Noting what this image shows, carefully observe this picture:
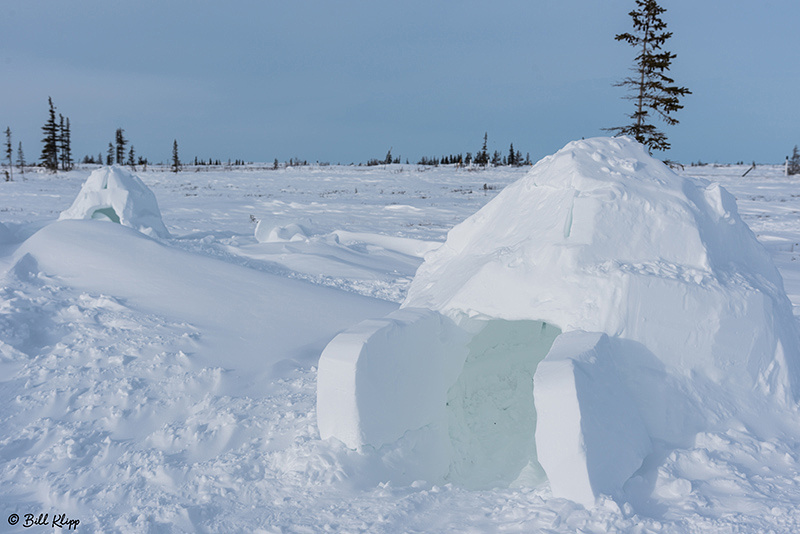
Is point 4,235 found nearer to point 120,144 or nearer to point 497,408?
point 497,408

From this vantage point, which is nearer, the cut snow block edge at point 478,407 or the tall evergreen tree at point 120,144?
the cut snow block edge at point 478,407

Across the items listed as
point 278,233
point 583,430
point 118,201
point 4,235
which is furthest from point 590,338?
point 118,201

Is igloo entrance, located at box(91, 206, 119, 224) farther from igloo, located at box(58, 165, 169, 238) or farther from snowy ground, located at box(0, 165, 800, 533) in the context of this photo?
snowy ground, located at box(0, 165, 800, 533)

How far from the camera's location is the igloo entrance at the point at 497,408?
14.8 feet

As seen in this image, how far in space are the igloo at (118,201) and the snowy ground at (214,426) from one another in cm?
270

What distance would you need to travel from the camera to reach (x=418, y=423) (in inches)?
162

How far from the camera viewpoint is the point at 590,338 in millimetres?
3594

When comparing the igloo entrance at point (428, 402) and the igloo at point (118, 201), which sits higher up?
the igloo at point (118, 201)

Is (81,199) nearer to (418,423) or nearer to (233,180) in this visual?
(418,423)

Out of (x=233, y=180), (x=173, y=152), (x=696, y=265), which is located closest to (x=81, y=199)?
(x=696, y=265)

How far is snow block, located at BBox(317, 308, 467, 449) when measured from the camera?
146 inches

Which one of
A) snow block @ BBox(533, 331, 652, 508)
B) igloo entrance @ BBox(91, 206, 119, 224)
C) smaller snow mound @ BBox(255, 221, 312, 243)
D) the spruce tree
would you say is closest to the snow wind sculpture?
snow block @ BBox(533, 331, 652, 508)

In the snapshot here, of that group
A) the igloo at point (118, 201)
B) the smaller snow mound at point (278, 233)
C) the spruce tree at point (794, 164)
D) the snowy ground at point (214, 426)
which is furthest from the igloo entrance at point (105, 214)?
the spruce tree at point (794, 164)

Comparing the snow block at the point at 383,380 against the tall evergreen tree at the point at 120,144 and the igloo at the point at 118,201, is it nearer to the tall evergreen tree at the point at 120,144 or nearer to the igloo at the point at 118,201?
the igloo at the point at 118,201
